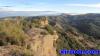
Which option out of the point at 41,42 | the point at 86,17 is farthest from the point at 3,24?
the point at 86,17

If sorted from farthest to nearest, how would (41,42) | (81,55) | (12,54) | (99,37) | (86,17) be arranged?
(86,17) → (99,37) → (81,55) → (41,42) → (12,54)

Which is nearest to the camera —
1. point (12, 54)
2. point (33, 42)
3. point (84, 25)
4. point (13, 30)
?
point (12, 54)

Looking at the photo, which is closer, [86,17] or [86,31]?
[86,31]

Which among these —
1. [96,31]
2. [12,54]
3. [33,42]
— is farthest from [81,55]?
[96,31]

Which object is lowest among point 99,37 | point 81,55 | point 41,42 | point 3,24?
point 99,37

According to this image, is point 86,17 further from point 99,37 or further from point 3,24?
point 3,24

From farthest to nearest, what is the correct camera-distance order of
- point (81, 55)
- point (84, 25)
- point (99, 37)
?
point (84, 25), point (99, 37), point (81, 55)

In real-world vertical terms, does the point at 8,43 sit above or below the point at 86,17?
above

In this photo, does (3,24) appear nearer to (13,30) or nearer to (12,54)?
(13,30)

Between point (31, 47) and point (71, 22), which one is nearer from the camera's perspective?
point (31, 47)
